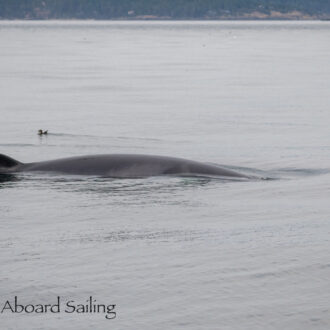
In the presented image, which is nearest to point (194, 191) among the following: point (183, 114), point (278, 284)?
point (278, 284)

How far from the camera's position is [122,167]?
13.8m

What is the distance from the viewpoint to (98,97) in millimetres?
32594

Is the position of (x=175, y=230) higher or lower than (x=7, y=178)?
lower

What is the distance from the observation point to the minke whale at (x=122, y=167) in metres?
13.7

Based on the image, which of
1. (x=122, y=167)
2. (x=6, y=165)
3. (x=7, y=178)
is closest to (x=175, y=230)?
(x=122, y=167)

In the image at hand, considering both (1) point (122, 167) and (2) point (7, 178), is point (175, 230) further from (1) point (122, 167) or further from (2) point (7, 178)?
(2) point (7, 178)

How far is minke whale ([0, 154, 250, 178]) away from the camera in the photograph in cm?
1370

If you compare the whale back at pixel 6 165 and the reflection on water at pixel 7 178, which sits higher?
the whale back at pixel 6 165

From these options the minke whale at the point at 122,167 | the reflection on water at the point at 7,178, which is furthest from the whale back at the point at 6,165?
the reflection on water at the point at 7,178

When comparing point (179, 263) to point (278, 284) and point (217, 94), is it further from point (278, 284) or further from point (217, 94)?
point (217, 94)

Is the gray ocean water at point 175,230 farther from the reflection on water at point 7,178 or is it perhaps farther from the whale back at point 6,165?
the whale back at point 6,165

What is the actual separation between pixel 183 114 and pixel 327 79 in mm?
18451

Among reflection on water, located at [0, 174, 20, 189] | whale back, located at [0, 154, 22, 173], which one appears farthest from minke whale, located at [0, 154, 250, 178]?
reflection on water, located at [0, 174, 20, 189]

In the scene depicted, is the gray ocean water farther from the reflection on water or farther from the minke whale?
the minke whale
